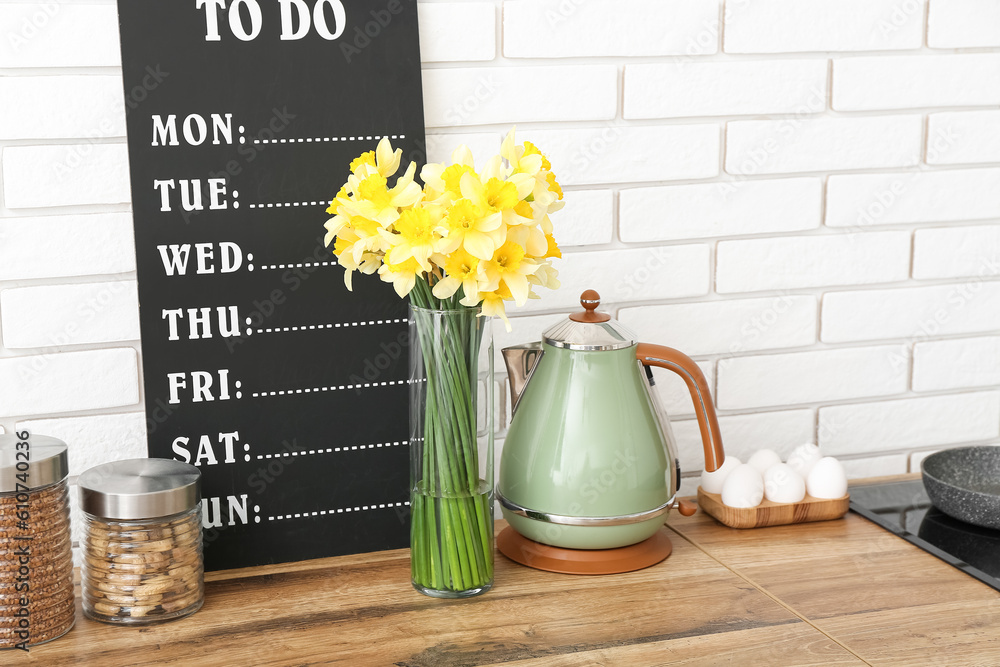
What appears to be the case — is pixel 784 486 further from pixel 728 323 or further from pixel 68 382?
pixel 68 382

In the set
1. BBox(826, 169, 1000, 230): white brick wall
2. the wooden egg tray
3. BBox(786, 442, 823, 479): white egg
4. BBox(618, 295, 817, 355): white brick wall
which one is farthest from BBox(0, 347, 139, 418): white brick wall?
BBox(826, 169, 1000, 230): white brick wall

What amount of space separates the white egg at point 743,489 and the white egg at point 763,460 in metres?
0.05

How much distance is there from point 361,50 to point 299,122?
0.36 ft

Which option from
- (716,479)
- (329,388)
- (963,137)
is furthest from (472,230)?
(963,137)

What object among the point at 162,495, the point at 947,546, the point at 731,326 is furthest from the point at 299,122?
the point at 947,546

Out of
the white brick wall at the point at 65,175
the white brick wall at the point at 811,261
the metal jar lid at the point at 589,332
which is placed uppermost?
the white brick wall at the point at 65,175

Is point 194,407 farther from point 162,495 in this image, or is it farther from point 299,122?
point 299,122

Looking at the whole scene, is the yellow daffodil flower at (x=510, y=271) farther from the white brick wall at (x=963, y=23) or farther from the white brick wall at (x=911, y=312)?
the white brick wall at (x=963, y=23)

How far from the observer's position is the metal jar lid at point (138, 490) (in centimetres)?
94

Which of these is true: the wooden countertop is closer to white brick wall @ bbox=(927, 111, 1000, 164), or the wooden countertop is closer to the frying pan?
the frying pan

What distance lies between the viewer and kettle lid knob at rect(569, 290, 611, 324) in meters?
1.10

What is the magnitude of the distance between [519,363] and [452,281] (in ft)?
0.79

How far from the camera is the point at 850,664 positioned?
91cm

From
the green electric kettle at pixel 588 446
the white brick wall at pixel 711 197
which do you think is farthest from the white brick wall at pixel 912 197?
the green electric kettle at pixel 588 446
